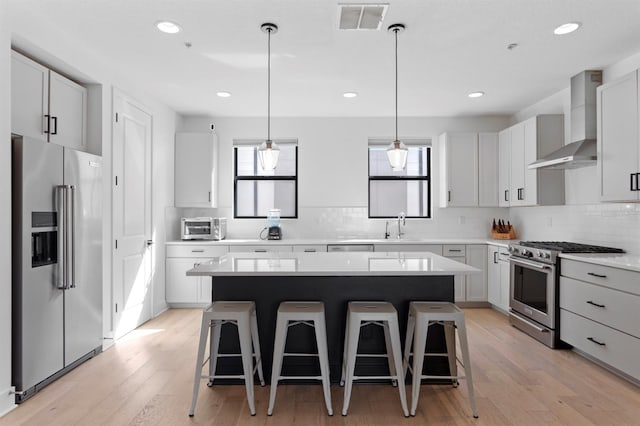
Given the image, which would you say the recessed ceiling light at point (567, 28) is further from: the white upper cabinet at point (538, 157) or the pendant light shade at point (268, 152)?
the pendant light shade at point (268, 152)

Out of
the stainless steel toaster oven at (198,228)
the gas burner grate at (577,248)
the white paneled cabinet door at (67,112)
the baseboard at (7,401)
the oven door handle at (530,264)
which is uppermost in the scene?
the white paneled cabinet door at (67,112)

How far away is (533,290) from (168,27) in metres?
4.00

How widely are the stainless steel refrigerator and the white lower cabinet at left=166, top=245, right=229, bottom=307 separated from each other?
63.9 inches

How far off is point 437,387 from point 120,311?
9.96 feet

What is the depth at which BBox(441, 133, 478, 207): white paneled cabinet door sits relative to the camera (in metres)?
5.65

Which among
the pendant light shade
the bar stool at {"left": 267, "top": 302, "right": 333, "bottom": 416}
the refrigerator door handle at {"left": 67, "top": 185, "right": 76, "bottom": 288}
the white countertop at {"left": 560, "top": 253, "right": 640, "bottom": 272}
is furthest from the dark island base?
the white countertop at {"left": 560, "top": 253, "right": 640, "bottom": 272}

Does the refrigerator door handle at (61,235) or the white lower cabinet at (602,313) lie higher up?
the refrigerator door handle at (61,235)

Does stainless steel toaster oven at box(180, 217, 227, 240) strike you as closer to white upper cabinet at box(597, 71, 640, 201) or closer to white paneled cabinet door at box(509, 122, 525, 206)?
white paneled cabinet door at box(509, 122, 525, 206)

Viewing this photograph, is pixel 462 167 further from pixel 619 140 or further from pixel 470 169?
pixel 619 140

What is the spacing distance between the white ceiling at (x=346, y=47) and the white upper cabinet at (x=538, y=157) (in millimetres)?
385

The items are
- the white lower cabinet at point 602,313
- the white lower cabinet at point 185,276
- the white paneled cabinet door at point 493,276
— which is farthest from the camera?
the white lower cabinet at point 185,276

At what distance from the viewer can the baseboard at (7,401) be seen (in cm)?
259

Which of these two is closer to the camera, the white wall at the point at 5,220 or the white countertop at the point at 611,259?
the white wall at the point at 5,220

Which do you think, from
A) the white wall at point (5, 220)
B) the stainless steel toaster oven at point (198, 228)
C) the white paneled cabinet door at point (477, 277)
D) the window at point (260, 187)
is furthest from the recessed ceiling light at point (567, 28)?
the stainless steel toaster oven at point (198, 228)
